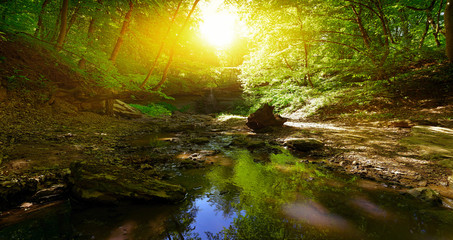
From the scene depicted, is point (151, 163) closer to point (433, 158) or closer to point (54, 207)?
point (54, 207)

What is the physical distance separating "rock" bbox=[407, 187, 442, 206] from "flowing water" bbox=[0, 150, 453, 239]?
143mm

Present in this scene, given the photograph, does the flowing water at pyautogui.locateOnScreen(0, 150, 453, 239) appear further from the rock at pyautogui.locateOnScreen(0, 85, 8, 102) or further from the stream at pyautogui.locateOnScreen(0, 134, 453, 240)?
the rock at pyautogui.locateOnScreen(0, 85, 8, 102)

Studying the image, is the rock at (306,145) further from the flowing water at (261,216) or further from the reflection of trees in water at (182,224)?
the reflection of trees in water at (182,224)

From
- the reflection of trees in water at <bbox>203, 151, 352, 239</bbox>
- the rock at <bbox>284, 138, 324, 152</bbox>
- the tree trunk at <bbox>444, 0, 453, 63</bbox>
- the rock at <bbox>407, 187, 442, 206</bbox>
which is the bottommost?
the reflection of trees in water at <bbox>203, 151, 352, 239</bbox>

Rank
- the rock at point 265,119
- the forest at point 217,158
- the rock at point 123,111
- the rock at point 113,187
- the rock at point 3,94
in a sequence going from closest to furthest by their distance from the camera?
1. the forest at point 217,158
2. the rock at point 113,187
3. the rock at point 3,94
4. the rock at point 265,119
5. the rock at point 123,111

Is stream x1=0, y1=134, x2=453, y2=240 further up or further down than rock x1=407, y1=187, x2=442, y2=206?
further down

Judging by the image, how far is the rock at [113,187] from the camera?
8.34 ft

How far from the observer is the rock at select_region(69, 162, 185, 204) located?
2.54 m

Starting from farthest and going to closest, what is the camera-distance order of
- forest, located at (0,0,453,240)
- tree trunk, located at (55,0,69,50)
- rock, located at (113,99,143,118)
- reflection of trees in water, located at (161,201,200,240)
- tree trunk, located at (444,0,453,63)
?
1. rock, located at (113,99,143,118)
2. tree trunk, located at (444,0,453,63)
3. tree trunk, located at (55,0,69,50)
4. forest, located at (0,0,453,240)
5. reflection of trees in water, located at (161,201,200,240)

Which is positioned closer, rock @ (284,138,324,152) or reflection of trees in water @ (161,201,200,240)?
reflection of trees in water @ (161,201,200,240)

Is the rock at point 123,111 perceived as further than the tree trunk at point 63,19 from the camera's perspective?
Yes

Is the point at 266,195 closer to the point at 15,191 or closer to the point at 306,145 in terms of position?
the point at 306,145

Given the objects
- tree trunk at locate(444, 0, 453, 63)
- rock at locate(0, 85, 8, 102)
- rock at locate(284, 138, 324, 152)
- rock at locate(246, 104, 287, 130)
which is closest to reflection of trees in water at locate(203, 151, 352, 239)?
rock at locate(284, 138, 324, 152)

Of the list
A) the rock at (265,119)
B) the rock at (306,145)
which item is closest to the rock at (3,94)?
the rock at (306,145)
